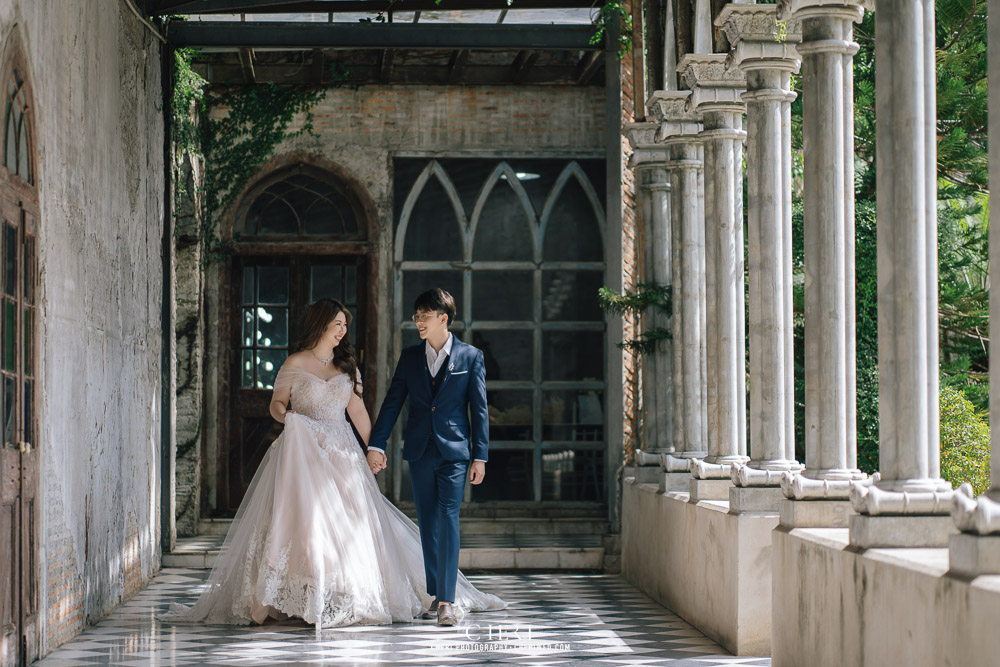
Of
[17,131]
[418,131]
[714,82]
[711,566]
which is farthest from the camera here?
[418,131]

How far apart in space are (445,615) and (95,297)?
2789mm

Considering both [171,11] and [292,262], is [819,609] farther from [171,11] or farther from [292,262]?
[292,262]

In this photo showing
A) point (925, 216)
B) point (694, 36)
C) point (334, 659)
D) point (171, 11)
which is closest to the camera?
point (925, 216)

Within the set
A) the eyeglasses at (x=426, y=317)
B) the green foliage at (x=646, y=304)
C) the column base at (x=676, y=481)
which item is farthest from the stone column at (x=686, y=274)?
the eyeglasses at (x=426, y=317)

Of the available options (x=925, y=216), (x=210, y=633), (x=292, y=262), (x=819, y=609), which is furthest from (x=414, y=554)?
(x=292, y=262)

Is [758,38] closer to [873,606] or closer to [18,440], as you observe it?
[873,606]

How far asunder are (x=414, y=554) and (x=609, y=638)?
4.79 ft

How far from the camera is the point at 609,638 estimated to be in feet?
23.3

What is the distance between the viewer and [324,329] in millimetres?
8000

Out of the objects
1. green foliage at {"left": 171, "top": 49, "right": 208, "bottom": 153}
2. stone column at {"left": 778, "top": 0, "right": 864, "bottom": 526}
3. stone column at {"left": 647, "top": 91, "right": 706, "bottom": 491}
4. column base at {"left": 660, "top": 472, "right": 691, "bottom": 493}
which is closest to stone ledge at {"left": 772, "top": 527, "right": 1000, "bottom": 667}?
stone column at {"left": 778, "top": 0, "right": 864, "bottom": 526}

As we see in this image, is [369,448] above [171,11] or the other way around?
the other way around

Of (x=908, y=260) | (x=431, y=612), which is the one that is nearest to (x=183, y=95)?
(x=431, y=612)

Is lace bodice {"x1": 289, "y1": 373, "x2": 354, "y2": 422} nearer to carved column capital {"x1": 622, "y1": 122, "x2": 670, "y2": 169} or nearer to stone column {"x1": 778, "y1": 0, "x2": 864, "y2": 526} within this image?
stone column {"x1": 778, "y1": 0, "x2": 864, "y2": 526}

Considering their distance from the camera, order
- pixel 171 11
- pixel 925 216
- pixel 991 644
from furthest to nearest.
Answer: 1. pixel 171 11
2. pixel 925 216
3. pixel 991 644
